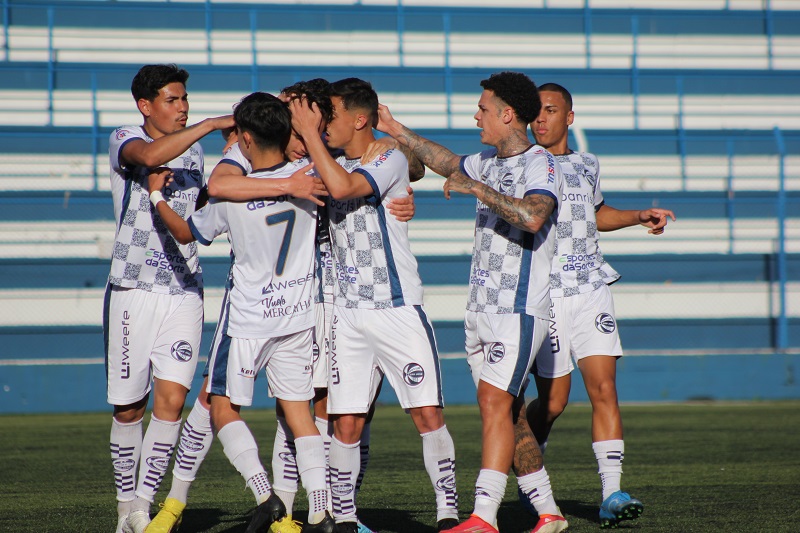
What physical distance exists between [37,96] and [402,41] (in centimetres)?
616

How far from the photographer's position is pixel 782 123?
17.0m

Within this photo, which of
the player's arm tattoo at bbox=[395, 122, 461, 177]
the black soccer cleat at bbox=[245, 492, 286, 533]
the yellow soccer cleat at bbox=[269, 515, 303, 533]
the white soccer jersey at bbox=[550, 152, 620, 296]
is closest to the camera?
the black soccer cleat at bbox=[245, 492, 286, 533]

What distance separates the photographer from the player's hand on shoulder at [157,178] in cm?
484

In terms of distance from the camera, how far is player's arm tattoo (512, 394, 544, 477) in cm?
488

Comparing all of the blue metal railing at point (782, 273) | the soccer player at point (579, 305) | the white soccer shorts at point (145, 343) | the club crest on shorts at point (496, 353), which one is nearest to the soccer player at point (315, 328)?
the white soccer shorts at point (145, 343)

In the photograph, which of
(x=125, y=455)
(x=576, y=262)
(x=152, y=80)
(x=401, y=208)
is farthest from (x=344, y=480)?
(x=152, y=80)

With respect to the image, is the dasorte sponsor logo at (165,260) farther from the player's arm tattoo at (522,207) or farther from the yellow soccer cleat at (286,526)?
the player's arm tattoo at (522,207)

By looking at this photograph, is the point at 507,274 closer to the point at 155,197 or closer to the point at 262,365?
the point at 262,365

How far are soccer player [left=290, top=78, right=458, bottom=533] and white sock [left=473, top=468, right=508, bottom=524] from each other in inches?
7.8

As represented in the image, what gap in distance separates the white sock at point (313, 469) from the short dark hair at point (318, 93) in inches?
58.6

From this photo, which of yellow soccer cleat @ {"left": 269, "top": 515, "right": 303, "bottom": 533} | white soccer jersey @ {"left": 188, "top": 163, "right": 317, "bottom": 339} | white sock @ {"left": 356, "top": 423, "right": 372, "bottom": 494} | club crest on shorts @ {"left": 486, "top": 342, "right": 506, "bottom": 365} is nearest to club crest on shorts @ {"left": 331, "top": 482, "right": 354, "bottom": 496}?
yellow soccer cleat @ {"left": 269, "top": 515, "right": 303, "bottom": 533}

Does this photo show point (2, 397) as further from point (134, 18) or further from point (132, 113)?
point (134, 18)

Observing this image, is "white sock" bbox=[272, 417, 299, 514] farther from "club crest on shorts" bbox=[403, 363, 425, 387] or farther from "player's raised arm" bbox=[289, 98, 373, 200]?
"player's raised arm" bbox=[289, 98, 373, 200]

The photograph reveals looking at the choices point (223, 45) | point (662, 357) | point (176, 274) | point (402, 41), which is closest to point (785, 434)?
point (662, 357)
